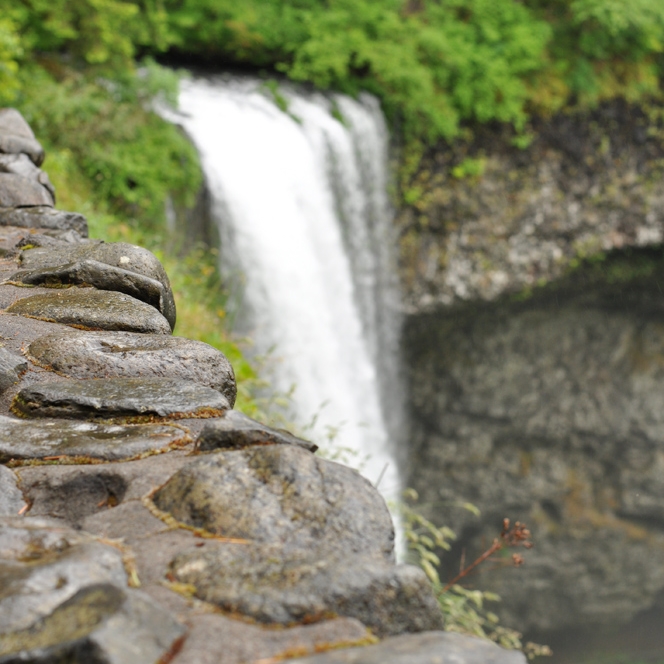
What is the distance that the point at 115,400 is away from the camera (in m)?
1.88

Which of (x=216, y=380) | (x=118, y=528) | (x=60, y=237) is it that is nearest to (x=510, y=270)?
(x=60, y=237)

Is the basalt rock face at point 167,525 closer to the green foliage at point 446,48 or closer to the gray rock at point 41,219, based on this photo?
the gray rock at point 41,219

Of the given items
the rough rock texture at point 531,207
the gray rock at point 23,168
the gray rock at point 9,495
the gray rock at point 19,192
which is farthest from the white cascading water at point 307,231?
the gray rock at point 9,495

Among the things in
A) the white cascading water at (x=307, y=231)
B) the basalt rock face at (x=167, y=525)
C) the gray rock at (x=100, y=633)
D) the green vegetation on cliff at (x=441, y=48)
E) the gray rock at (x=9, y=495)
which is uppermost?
the green vegetation on cliff at (x=441, y=48)

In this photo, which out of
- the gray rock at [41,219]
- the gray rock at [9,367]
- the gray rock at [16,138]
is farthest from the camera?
the gray rock at [16,138]

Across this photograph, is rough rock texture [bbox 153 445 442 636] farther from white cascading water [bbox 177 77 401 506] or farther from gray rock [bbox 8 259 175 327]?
white cascading water [bbox 177 77 401 506]

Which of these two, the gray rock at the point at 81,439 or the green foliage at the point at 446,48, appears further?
the green foliage at the point at 446,48

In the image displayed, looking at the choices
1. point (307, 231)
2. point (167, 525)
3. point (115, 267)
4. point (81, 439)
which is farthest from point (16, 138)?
point (167, 525)

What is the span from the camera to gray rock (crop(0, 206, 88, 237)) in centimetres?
371

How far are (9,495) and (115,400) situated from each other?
0.43 metres

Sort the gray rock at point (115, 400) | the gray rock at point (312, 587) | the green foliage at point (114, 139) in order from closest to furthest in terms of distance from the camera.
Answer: the gray rock at point (312, 587) < the gray rock at point (115, 400) < the green foliage at point (114, 139)

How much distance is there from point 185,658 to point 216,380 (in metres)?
1.21

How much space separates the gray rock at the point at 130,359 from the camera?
212cm

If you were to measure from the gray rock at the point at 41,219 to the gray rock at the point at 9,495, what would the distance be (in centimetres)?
243
